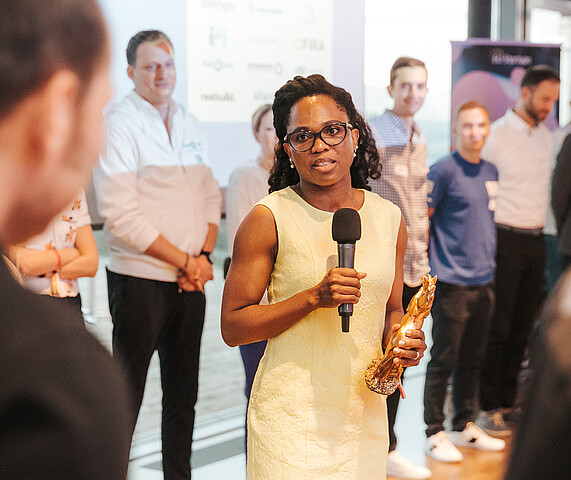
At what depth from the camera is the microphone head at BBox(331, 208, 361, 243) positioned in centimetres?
203

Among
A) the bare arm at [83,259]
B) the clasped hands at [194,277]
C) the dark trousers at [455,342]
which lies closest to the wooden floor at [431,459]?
the dark trousers at [455,342]

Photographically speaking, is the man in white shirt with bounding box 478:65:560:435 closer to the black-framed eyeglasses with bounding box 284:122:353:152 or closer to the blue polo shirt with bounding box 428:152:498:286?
the blue polo shirt with bounding box 428:152:498:286

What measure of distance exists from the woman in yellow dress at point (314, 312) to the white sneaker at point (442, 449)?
2.44 metres

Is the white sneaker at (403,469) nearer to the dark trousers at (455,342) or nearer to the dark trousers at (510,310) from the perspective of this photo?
the dark trousers at (455,342)

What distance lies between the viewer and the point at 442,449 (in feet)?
14.7

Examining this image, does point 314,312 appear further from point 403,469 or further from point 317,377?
point 403,469

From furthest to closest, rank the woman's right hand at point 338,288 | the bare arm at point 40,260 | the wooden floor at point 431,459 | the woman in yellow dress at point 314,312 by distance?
the wooden floor at point 431,459
the bare arm at point 40,260
the woman in yellow dress at point 314,312
the woman's right hand at point 338,288

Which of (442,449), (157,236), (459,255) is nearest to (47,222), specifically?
(157,236)

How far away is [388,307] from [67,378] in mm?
1755

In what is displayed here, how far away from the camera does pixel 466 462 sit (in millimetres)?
4469

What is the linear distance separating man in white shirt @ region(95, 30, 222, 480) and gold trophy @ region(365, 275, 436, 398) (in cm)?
152

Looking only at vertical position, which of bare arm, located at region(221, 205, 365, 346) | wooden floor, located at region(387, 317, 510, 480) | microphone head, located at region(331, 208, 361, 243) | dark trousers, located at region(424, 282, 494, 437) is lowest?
wooden floor, located at region(387, 317, 510, 480)

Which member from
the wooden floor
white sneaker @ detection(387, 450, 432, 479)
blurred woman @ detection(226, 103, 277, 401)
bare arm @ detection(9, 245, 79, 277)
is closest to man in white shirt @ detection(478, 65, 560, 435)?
the wooden floor

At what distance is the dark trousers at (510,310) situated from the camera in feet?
16.5
